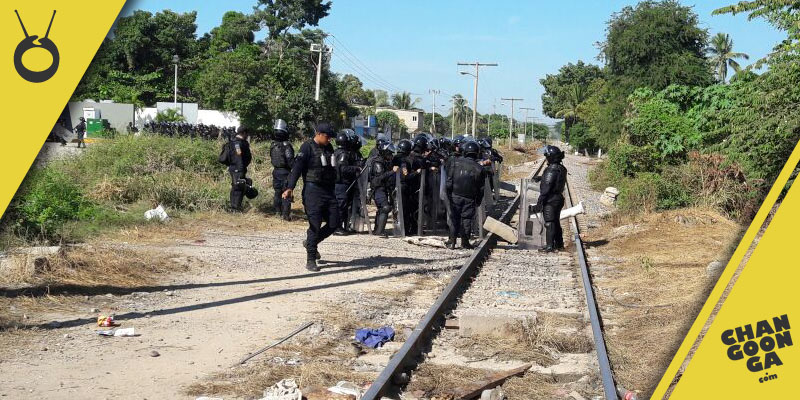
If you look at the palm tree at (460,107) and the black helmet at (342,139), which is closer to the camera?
the black helmet at (342,139)

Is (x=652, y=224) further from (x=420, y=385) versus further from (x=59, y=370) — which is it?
(x=59, y=370)

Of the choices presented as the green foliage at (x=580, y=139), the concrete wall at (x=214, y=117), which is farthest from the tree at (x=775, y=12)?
the green foliage at (x=580, y=139)

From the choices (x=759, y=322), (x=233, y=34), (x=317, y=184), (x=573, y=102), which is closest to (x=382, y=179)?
(x=317, y=184)

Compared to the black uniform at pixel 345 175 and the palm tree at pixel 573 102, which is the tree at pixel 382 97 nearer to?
the palm tree at pixel 573 102

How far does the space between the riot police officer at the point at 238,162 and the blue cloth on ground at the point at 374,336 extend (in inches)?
338

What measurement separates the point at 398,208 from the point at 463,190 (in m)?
1.94

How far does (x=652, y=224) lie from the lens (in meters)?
17.7

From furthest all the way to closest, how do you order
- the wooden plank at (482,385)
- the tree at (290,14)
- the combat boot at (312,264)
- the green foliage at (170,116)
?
the green foliage at (170,116) → the tree at (290,14) → the combat boot at (312,264) → the wooden plank at (482,385)

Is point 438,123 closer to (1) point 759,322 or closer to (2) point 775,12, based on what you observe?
(2) point 775,12

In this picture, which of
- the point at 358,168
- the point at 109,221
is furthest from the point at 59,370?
the point at 358,168

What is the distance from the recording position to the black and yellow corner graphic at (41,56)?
12.4 feet

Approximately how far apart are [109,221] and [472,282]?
5.93 metres

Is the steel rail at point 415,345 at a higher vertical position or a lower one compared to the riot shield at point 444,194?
lower

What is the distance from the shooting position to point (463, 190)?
13.6 meters
